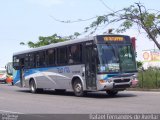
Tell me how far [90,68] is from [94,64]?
17.3 inches

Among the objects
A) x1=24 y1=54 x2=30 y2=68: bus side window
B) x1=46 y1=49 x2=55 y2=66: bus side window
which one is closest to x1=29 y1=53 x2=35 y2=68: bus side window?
x1=24 y1=54 x2=30 y2=68: bus side window

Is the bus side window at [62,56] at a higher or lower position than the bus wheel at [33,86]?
higher

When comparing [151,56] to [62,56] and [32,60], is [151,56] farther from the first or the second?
[62,56]

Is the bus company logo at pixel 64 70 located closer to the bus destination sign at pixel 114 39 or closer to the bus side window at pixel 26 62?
the bus destination sign at pixel 114 39

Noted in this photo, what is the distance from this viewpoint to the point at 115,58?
20.9m

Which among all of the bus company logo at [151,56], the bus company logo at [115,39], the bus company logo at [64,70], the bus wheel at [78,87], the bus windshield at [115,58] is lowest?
the bus wheel at [78,87]

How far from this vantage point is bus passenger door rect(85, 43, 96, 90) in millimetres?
20984

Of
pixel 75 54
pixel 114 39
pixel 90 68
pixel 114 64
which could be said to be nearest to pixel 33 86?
pixel 75 54

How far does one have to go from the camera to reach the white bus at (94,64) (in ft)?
67.9

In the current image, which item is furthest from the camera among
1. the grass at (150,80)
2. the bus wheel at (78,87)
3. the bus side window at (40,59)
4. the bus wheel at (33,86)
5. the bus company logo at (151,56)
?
the bus company logo at (151,56)

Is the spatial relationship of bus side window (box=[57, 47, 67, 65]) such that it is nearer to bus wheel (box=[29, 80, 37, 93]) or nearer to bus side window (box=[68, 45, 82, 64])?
bus side window (box=[68, 45, 82, 64])

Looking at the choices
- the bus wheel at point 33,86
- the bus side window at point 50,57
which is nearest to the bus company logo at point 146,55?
the bus wheel at point 33,86

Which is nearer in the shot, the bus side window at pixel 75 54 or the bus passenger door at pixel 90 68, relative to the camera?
the bus passenger door at pixel 90 68

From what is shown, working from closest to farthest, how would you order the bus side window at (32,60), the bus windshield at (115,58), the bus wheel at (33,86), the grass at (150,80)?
the bus windshield at (115,58)
the bus side window at (32,60)
the bus wheel at (33,86)
the grass at (150,80)
